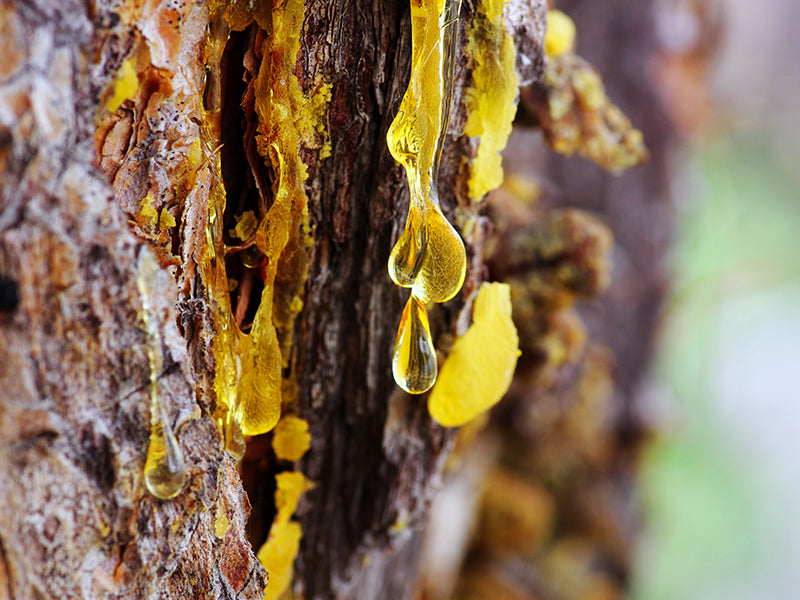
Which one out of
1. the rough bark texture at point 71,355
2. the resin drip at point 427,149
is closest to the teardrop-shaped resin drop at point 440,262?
the resin drip at point 427,149

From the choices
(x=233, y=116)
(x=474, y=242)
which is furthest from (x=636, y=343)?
(x=233, y=116)

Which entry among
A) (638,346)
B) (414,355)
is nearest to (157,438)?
(414,355)

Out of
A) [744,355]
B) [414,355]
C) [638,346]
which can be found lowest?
[744,355]

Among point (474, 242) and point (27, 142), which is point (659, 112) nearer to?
point (474, 242)

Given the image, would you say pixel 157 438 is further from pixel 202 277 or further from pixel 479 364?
pixel 479 364

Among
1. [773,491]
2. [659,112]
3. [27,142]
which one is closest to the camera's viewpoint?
[27,142]

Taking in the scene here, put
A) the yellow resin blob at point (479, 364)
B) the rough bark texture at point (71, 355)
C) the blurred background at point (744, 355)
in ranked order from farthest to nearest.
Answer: the blurred background at point (744, 355) → the yellow resin blob at point (479, 364) → the rough bark texture at point (71, 355)

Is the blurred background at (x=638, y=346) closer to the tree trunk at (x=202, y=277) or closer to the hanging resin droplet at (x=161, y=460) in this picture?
the tree trunk at (x=202, y=277)
